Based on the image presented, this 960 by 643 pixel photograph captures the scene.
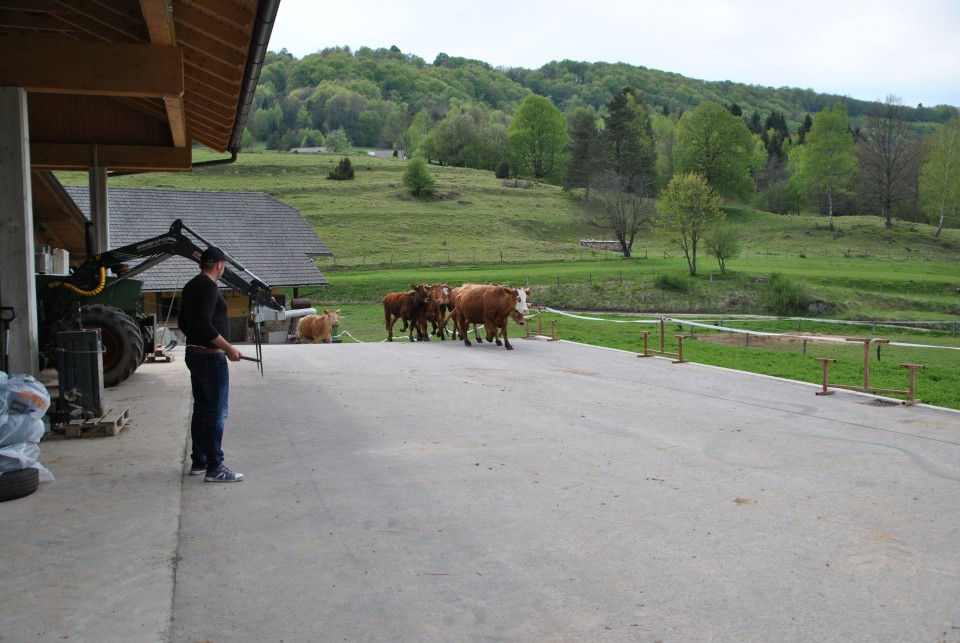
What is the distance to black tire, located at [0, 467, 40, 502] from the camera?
20.6 ft

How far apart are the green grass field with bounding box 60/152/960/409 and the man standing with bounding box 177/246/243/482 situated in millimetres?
11709

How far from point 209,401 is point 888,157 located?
87.6m

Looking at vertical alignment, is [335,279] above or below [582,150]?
below

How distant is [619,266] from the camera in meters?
55.8

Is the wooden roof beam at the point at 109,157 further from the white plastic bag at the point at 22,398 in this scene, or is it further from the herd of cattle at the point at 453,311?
the white plastic bag at the point at 22,398

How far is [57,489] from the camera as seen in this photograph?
21.8 feet

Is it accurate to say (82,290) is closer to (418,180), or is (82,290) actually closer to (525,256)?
(525,256)

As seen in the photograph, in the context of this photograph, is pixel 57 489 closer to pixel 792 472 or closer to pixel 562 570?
pixel 562 570

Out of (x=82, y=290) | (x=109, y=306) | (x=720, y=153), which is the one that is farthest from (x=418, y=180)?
(x=82, y=290)

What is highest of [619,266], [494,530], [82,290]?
[619,266]

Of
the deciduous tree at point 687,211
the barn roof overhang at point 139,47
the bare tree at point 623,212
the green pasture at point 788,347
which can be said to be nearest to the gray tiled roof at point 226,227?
the green pasture at point 788,347

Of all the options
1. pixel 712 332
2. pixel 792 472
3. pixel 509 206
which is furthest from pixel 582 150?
pixel 792 472

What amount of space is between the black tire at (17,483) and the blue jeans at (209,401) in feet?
4.17

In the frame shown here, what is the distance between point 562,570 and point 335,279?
151 feet
